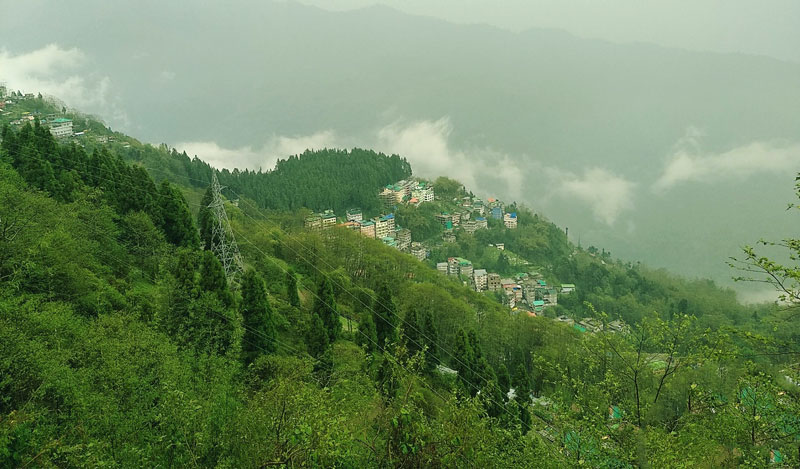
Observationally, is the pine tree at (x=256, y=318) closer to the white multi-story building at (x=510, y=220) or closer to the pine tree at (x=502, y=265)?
the pine tree at (x=502, y=265)

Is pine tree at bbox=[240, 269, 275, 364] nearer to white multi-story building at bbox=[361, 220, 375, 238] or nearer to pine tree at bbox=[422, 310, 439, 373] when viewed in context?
pine tree at bbox=[422, 310, 439, 373]

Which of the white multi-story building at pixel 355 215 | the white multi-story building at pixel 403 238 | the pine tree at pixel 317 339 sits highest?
the white multi-story building at pixel 355 215

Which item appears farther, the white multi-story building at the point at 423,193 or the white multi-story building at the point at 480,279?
the white multi-story building at the point at 423,193

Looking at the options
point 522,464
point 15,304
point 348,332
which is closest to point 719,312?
point 348,332

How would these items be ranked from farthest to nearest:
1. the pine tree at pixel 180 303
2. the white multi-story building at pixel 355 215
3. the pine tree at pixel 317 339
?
1. the white multi-story building at pixel 355 215
2. the pine tree at pixel 317 339
3. the pine tree at pixel 180 303

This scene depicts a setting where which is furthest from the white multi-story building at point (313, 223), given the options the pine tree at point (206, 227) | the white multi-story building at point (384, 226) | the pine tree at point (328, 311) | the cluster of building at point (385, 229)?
the pine tree at point (328, 311)

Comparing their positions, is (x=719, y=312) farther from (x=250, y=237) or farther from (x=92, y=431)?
(x=92, y=431)

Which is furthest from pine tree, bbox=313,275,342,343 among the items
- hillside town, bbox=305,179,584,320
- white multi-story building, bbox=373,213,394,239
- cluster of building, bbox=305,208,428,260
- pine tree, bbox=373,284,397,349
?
white multi-story building, bbox=373,213,394,239
